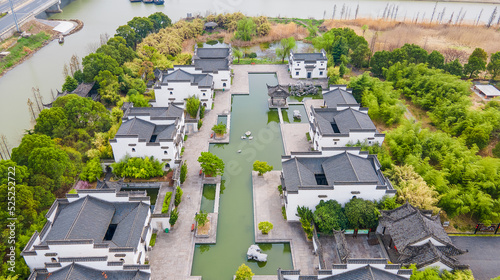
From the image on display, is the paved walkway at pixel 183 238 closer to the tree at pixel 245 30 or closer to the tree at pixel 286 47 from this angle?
the tree at pixel 286 47

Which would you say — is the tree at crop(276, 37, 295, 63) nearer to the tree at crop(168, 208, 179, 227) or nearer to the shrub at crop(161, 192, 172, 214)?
the shrub at crop(161, 192, 172, 214)

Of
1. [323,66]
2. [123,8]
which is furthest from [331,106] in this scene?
[123,8]

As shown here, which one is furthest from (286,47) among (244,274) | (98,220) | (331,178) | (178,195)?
(244,274)

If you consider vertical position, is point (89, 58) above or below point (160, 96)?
above

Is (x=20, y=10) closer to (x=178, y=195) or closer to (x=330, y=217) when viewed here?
(x=178, y=195)

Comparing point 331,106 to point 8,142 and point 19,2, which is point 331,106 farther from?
point 19,2

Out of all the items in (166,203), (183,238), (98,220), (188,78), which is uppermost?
(188,78)

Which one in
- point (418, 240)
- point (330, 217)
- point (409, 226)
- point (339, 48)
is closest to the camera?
point (418, 240)
